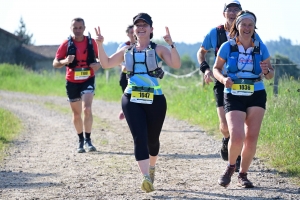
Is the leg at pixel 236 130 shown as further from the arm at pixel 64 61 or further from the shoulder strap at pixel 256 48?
the arm at pixel 64 61

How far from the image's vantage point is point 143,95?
23.9 feet

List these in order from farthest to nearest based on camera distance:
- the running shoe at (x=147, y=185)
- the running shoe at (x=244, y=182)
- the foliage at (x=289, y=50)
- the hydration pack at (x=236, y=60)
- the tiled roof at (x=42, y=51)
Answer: the tiled roof at (x=42, y=51) → the foliage at (x=289, y=50) → the running shoe at (x=244, y=182) → the hydration pack at (x=236, y=60) → the running shoe at (x=147, y=185)

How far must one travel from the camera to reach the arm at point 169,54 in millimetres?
7309

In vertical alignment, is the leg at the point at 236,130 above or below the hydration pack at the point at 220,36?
below

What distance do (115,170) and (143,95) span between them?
1.98 m

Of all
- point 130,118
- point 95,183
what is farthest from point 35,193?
point 130,118

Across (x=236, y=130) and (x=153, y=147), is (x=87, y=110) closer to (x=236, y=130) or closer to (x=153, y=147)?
(x=153, y=147)

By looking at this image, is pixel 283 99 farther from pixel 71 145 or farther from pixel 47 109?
pixel 47 109

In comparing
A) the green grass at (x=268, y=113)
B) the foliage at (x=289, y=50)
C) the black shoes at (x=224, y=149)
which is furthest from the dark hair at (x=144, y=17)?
the foliage at (x=289, y=50)

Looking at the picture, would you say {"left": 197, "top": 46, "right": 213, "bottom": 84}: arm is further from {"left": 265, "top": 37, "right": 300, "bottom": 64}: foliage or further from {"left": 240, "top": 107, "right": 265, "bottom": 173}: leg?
{"left": 265, "top": 37, "right": 300, "bottom": 64}: foliage

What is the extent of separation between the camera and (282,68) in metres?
16.2

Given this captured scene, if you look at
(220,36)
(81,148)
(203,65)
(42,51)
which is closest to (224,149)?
(203,65)

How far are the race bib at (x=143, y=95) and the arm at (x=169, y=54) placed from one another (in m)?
0.37

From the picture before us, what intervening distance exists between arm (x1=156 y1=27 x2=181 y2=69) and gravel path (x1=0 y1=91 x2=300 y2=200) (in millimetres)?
1383
